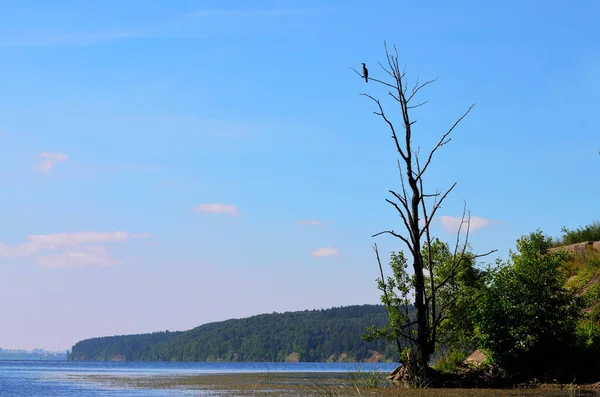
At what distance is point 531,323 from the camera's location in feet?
117

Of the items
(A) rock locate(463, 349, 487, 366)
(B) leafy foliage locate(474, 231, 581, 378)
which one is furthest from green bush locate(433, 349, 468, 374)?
(B) leafy foliage locate(474, 231, 581, 378)

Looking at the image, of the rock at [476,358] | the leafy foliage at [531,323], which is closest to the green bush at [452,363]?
the rock at [476,358]

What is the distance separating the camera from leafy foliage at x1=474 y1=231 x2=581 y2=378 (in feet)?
118

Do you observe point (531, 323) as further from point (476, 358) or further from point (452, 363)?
point (476, 358)

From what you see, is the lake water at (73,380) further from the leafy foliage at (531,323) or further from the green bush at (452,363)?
the leafy foliage at (531,323)

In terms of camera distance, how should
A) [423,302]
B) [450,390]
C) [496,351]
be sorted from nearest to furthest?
[450,390], [496,351], [423,302]

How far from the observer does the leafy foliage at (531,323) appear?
35844 mm

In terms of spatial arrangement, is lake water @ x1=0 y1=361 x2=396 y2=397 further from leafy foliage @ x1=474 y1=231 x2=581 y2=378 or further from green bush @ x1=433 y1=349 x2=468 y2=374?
leafy foliage @ x1=474 y1=231 x2=581 y2=378

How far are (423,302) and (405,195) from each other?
5.25m

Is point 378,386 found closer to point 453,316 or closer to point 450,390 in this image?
point 450,390

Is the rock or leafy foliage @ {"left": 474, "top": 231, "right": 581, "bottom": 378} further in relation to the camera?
the rock

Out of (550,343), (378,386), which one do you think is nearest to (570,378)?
(550,343)

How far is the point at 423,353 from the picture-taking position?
37.4 metres

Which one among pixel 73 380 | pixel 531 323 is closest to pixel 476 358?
pixel 531 323
